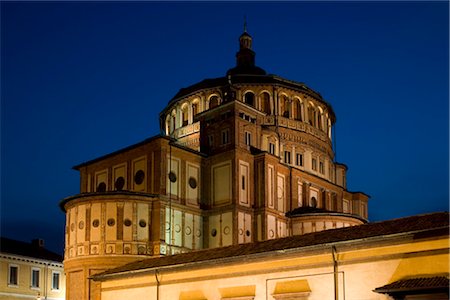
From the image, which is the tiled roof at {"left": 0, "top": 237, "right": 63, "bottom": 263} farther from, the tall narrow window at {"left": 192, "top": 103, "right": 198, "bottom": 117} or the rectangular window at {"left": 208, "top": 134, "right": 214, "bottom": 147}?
the rectangular window at {"left": 208, "top": 134, "right": 214, "bottom": 147}

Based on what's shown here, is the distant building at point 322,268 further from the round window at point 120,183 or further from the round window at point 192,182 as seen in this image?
the round window at point 120,183

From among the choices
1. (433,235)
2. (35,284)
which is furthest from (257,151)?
(433,235)

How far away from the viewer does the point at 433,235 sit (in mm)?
19625

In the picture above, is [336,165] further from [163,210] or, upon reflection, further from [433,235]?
[433,235]

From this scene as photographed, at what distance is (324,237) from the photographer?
23531mm

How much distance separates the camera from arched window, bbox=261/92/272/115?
2092 inches

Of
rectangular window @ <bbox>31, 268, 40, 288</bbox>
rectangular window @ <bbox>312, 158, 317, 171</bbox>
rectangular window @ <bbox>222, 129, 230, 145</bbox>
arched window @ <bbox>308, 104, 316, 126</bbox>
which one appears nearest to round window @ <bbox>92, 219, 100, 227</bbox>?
rectangular window @ <bbox>222, 129, 230, 145</bbox>

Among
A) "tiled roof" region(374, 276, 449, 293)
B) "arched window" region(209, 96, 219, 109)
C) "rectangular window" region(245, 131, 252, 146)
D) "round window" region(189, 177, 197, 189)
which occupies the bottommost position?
"tiled roof" region(374, 276, 449, 293)

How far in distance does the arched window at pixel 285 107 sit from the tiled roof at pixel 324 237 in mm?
26597

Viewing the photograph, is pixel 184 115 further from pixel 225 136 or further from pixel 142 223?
pixel 142 223

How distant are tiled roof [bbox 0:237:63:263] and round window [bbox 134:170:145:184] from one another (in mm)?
12709


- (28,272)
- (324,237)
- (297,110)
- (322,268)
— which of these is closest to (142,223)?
(28,272)

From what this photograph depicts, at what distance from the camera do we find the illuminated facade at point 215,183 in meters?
40.5

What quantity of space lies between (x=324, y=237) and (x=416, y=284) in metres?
4.82
